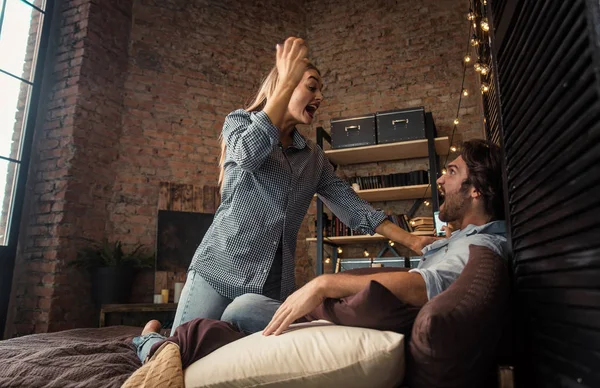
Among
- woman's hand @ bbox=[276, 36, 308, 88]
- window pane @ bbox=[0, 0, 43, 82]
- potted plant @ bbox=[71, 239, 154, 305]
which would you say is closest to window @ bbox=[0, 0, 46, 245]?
window pane @ bbox=[0, 0, 43, 82]

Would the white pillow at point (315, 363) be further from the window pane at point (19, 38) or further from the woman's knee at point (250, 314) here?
the window pane at point (19, 38)

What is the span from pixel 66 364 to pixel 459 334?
1.08m

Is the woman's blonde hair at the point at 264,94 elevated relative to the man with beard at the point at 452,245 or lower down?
elevated

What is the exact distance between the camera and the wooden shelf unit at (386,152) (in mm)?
4551

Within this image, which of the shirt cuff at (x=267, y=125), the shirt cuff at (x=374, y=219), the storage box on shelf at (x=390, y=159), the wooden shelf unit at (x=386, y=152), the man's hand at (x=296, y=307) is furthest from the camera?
the wooden shelf unit at (x=386, y=152)

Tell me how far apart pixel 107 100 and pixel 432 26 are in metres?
3.84

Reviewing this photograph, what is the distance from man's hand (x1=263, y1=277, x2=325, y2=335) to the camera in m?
1.05

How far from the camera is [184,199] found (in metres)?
4.77

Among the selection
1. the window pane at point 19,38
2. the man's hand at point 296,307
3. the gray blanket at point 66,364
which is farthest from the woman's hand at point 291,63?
the window pane at point 19,38

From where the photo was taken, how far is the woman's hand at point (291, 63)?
1.55 meters

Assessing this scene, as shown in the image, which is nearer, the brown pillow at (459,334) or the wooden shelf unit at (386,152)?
the brown pillow at (459,334)

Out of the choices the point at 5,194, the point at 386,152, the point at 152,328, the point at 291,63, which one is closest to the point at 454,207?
the point at 291,63

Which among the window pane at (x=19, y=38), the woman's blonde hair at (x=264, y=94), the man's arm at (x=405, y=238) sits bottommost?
the man's arm at (x=405, y=238)

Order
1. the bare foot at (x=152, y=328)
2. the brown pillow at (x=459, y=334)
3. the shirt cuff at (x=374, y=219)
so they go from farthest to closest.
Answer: the shirt cuff at (x=374, y=219) < the bare foot at (x=152, y=328) < the brown pillow at (x=459, y=334)
